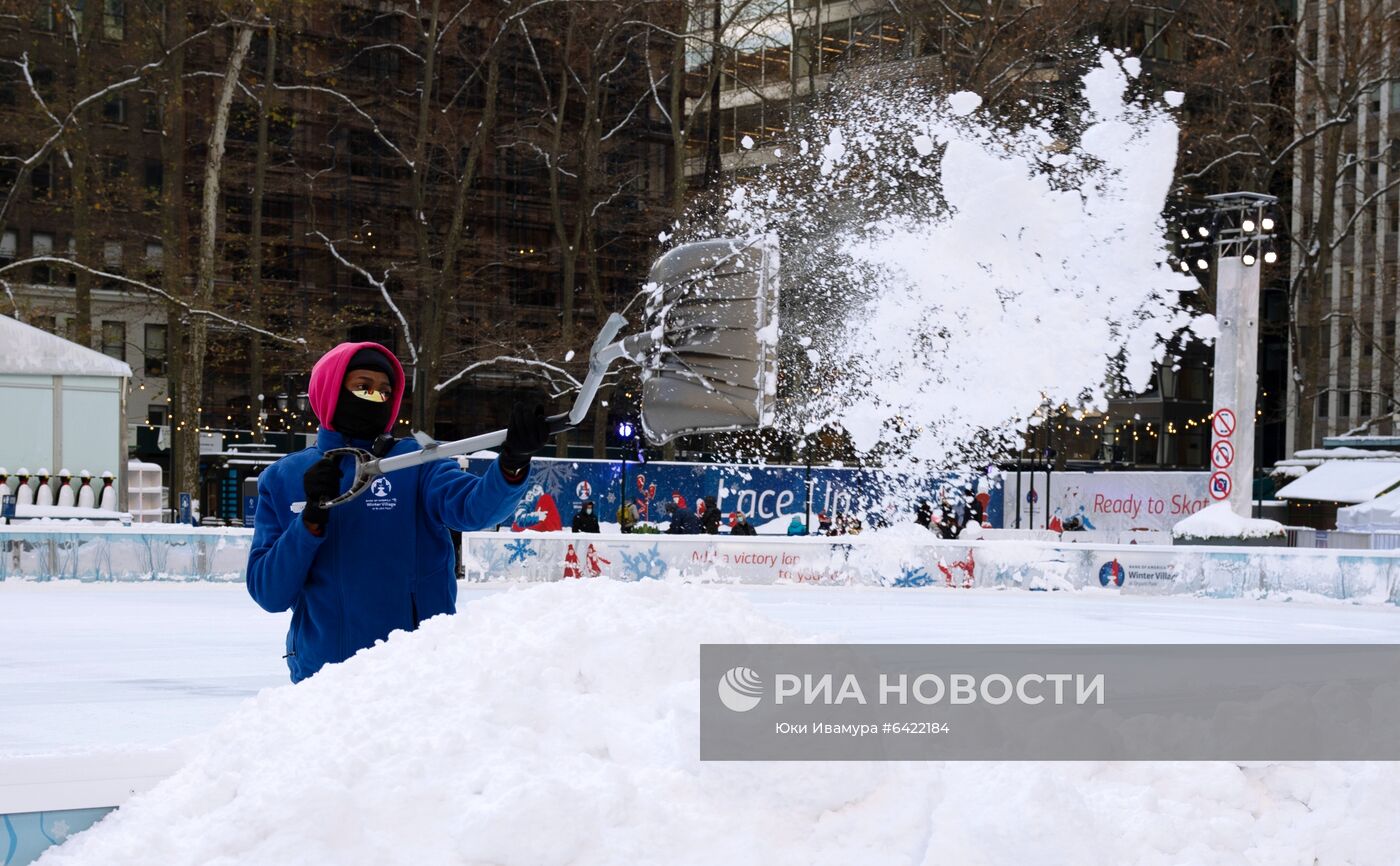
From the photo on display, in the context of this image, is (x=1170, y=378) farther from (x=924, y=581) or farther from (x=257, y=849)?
(x=257, y=849)

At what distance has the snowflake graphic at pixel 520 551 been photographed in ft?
57.1

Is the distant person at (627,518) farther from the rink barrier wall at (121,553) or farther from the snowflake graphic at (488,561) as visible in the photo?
the rink barrier wall at (121,553)

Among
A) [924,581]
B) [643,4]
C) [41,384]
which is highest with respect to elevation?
[643,4]

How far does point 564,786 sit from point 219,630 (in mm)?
9750

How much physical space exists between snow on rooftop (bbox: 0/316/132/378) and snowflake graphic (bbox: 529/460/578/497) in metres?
7.54

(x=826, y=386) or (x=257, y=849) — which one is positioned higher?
(x=826, y=386)

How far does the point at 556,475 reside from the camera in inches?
1030

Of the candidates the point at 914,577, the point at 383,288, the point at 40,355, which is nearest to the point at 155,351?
the point at 383,288

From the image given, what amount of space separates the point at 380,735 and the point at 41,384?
64.3ft

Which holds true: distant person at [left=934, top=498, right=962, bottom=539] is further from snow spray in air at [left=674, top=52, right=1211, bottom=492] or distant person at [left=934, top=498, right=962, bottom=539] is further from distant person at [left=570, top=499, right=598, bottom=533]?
distant person at [left=570, top=499, right=598, bottom=533]

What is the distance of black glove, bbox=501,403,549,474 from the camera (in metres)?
3.95

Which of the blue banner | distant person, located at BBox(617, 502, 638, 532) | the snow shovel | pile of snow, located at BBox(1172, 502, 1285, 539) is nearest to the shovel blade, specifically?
the snow shovel

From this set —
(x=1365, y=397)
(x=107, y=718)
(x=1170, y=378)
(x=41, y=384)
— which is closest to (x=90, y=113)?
(x=41, y=384)

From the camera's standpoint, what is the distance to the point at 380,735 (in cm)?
335
